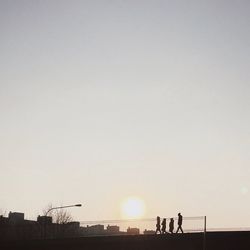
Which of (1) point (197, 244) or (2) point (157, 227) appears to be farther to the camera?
(2) point (157, 227)

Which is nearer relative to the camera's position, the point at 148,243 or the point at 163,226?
the point at 163,226

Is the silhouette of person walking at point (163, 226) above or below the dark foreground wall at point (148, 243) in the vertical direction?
above

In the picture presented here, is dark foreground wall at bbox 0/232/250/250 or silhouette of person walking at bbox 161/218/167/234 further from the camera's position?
silhouette of person walking at bbox 161/218/167/234

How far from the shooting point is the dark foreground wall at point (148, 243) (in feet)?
92.3

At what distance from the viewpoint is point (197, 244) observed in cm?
2928

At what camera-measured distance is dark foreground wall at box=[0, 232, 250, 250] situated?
28.1 m

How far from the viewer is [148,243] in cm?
3111

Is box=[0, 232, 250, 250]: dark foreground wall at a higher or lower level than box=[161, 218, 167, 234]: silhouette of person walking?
lower

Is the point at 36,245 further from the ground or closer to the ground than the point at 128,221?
closer to the ground

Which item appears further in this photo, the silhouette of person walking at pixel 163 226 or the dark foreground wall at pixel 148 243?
the silhouette of person walking at pixel 163 226

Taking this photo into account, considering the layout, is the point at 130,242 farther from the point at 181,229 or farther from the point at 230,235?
the point at 230,235

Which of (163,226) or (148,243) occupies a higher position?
(163,226)

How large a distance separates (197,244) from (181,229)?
1.59 m

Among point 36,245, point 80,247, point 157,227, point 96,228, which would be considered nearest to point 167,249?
point 157,227
